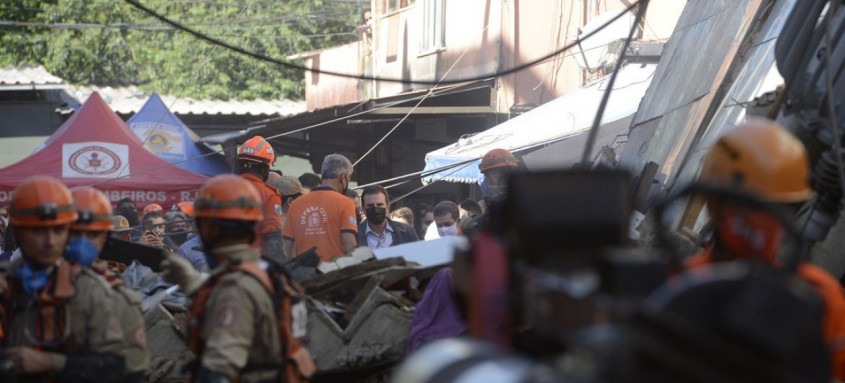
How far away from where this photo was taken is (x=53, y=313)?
5109 millimetres

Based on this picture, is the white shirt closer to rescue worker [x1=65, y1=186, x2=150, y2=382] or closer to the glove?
rescue worker [x1=65, y1=186, x2=150, y2=382]

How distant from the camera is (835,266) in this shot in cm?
704

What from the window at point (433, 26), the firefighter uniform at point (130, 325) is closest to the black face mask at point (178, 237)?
A: the firefighter uniform at point (130, 325)

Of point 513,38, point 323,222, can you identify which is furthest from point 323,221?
point 513,38

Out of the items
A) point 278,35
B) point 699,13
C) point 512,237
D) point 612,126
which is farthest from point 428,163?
point 278,35

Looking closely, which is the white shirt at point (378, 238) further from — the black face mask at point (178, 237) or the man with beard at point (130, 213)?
the man with beard at point (130, 213)

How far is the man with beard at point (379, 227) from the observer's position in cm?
1079

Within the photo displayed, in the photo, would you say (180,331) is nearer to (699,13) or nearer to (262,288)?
(262,288)

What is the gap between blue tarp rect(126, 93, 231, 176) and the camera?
19156mm

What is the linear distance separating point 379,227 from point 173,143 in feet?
30.0

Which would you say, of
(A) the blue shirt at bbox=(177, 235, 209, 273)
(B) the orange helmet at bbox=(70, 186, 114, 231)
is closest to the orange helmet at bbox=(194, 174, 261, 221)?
(B) the orange helmet at bbox=(70, 186, 114, 231)

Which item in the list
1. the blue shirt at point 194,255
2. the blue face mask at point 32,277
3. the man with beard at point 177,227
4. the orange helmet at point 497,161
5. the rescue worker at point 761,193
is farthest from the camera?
→ the man with beard at point 177,227

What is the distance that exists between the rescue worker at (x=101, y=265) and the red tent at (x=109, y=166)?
36.9ft

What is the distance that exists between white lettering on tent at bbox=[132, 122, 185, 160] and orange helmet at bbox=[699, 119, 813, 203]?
16239 mm
